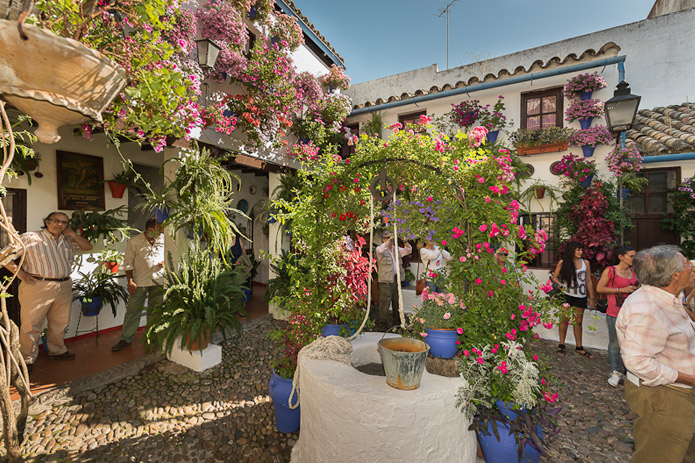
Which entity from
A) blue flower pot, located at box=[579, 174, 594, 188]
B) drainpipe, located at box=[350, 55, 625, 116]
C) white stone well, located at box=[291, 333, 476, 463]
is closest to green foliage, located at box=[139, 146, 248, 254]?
white stone well, located at box=[291, 333, 476, 463]

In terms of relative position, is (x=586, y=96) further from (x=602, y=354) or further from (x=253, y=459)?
(x=253, y=459)

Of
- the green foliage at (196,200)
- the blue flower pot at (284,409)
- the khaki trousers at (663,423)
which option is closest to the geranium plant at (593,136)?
the khaki trousers at (663,423)

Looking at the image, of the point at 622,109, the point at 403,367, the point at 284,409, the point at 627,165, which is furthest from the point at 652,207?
the point at 284,409

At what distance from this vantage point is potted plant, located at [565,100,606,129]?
661 centimetres

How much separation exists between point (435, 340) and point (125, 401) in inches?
140

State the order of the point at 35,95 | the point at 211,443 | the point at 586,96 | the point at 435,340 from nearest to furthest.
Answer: the point at 35,95 < the point at 435,340 < the point at 211,443 < the point at 586,96

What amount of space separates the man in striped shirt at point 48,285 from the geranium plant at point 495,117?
27.7 ft

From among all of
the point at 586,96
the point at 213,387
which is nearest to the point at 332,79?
the point at 586,96

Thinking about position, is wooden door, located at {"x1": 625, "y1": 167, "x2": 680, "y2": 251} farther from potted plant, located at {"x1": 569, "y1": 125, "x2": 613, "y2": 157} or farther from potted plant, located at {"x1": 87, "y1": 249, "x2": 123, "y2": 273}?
potted plant, located at {"x1": 87, "y1": 249, "x2": 123, "y2": 273}

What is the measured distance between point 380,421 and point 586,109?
7888 millimetres


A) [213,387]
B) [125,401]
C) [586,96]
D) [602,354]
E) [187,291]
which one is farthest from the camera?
[586,96]

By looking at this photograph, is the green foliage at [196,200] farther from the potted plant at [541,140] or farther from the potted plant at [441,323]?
the potted plant at [541,140]

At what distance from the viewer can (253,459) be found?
8.91 ft

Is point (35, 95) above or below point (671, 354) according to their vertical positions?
above
